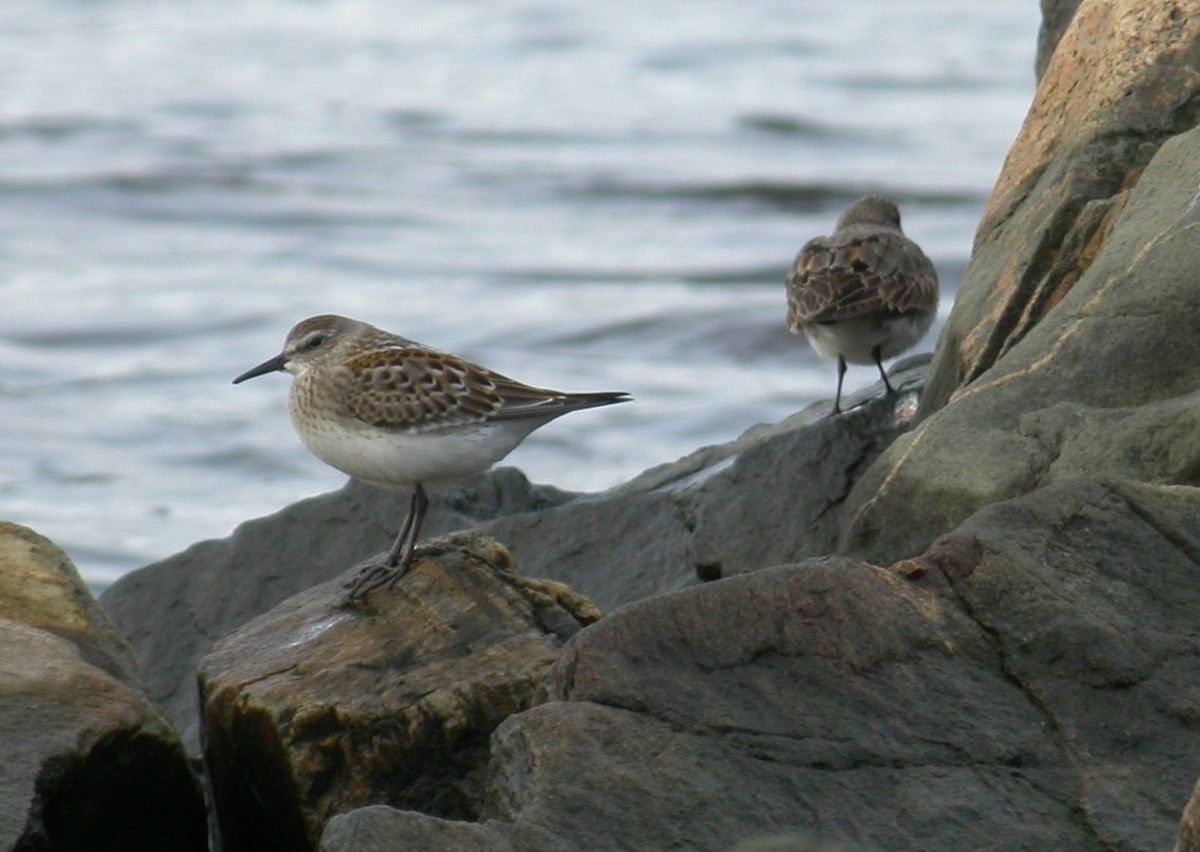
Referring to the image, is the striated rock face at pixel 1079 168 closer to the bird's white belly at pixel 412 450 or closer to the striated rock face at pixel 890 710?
the bird's white belly at pixel 412 450

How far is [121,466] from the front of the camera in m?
14.2

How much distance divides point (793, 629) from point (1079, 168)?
362cm

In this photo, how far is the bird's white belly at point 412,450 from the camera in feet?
24.8

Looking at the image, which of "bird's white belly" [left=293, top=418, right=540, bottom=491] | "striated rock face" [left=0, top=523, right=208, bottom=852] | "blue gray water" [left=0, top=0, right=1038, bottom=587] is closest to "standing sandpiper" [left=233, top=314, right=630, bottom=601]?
"bird's white belly" [left=293, top=418, right=540, bottom=491]

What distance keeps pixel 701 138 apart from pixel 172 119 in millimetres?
6709

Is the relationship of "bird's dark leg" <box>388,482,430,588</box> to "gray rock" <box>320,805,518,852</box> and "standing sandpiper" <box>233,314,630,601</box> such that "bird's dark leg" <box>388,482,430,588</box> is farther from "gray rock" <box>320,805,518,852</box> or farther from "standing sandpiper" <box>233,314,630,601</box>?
"gray rock" <box>320,805,518,852</box>

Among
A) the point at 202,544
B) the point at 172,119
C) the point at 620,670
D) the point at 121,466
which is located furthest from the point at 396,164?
the point at 620,670

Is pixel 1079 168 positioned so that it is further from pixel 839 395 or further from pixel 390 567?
pixel 390 567

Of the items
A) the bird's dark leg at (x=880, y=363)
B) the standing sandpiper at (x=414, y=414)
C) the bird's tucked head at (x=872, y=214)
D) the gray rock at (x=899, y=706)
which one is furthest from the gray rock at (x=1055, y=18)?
the gray rock at (x=899, y=706)

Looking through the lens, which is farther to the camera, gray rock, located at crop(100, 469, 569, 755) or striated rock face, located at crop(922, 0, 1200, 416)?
gray rock, located at crop(100, 469, 569, 755)

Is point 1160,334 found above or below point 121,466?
above

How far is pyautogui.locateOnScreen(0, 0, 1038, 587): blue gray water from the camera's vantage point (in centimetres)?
1455

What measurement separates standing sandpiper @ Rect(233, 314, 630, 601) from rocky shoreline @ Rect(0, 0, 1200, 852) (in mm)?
475

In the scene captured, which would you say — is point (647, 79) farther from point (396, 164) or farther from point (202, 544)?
point (202, 544)
